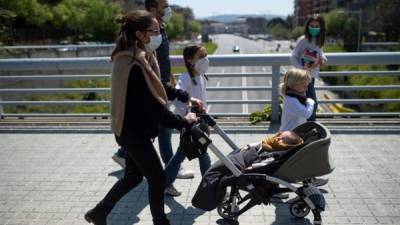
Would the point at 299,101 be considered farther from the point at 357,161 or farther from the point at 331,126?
the point at 331,126

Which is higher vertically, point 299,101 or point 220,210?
point 299,101

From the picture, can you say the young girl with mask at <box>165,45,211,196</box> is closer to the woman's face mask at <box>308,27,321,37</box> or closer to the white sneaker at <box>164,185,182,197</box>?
the white sneaker at <box>164,185,182,197</box>

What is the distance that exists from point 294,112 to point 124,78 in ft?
5.88

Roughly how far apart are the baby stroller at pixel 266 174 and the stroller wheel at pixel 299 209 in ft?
0.72

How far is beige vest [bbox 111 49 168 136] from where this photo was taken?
3.35 m

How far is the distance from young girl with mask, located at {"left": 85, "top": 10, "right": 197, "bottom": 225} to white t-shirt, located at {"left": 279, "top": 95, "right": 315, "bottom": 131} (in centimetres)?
118

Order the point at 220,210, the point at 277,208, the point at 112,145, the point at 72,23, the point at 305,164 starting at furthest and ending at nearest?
the point at 72,23
the point at 112,145
the point at 277,208
the point at 220,210
the point at 305,164

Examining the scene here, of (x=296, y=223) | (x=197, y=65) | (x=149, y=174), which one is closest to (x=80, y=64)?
(x=197, y=65)

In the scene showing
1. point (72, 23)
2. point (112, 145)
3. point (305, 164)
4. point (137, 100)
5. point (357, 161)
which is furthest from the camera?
point (72, 23)

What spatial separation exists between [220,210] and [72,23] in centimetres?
5673

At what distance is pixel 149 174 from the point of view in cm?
362

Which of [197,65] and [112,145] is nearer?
[197,65]

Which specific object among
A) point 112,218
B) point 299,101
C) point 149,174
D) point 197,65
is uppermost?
point 197,65

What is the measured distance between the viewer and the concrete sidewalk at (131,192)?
4293 mm
